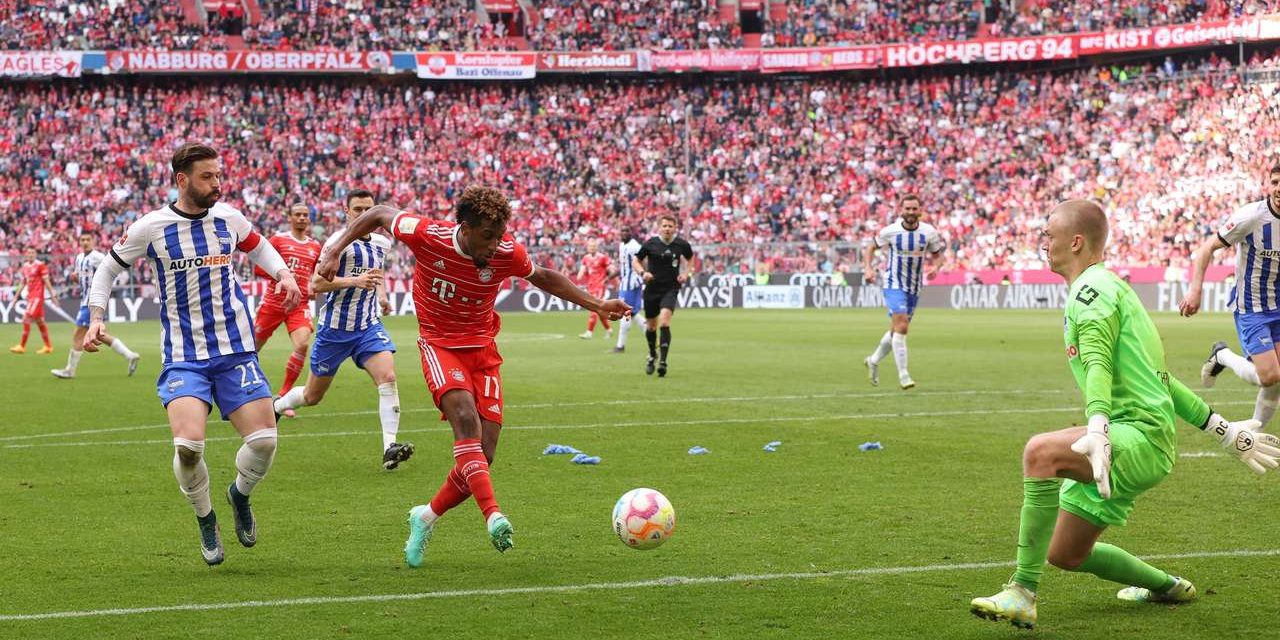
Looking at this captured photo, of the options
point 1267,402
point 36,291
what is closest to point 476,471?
point 1267,402

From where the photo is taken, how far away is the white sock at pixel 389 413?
11828 mm

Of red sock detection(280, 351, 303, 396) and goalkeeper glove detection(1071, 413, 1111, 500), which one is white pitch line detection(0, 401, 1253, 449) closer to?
red sock detection(280, 351, 303, 396)

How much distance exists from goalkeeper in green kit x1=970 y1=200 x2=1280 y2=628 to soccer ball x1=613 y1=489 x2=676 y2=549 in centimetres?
191

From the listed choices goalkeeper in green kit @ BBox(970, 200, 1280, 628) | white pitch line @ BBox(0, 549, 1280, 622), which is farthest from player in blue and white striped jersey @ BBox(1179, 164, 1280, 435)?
goalkeeper in green kit @ BBox(970, 200, 1280, 628)

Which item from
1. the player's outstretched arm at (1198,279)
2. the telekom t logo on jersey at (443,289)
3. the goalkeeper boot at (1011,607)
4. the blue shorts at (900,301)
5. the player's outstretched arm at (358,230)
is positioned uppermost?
the player's outstretched arm at (358,230)

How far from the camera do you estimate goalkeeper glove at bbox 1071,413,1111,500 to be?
17.5 ft

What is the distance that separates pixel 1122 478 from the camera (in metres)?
5.75

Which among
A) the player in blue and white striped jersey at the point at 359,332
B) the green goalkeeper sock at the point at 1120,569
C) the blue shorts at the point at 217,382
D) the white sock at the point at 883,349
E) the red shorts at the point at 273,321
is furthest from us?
the white sock at the point at 883,349

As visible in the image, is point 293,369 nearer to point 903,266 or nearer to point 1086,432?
point 903,266

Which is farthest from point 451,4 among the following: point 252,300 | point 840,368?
point 840,368

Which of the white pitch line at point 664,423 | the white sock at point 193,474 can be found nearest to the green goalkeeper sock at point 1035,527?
the white sock at point 193,474

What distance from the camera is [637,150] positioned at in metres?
56.6

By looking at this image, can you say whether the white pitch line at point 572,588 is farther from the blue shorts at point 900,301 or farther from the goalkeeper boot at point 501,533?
the blue shorts at point 900,301

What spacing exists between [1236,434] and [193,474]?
524 cm
